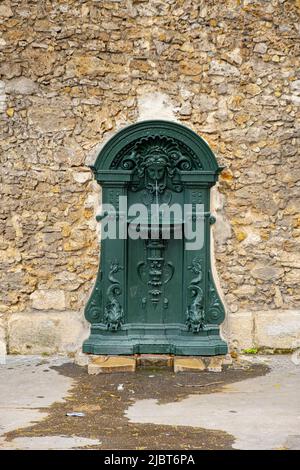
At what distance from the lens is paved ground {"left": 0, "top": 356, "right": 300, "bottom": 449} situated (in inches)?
199

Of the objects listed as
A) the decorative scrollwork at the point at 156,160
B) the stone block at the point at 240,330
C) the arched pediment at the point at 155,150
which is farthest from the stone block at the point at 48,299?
the stone block at the point at 240,330

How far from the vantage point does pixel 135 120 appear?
7.07 metres

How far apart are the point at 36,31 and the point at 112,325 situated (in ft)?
8.56

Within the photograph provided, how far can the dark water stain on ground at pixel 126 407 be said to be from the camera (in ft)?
16.5

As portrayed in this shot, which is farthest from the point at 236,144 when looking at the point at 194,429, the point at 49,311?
the point at 194,429

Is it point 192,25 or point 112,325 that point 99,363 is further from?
point 192,25

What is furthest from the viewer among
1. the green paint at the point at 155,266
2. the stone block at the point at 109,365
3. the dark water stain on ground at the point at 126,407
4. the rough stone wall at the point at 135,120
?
the rough stone wall at the point at 135,120

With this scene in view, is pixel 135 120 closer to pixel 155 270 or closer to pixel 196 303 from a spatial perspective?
pixel 155 270

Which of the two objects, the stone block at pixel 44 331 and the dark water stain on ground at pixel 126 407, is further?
the stone block at pixel 44 331

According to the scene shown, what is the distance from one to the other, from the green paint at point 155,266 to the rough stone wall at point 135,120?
20cm

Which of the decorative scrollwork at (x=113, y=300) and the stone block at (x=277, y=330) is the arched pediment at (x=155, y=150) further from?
the stone block at (x=277, y=330)

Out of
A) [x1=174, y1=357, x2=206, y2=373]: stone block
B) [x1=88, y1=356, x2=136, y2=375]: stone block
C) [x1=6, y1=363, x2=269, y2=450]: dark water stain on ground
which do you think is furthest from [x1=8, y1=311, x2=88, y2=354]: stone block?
[x1=174, y1=357, x2=206, y2=373]: stone block

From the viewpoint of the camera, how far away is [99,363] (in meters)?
6.83
